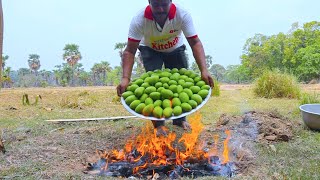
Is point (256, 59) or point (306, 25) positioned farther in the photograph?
point (256, 59)

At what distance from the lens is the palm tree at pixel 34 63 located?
49.1 meters

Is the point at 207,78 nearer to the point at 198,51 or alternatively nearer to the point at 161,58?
the point at 198,51

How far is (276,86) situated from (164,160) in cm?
674

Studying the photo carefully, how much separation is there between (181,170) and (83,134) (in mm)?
1727

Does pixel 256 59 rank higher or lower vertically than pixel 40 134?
higher

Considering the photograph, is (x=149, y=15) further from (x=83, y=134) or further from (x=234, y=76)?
(x=234, y=76)

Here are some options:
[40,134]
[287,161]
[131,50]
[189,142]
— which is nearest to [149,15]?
[131,50]

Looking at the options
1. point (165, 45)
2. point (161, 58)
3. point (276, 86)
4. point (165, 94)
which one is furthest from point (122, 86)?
point (276, 86)

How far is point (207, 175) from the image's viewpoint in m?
2.91

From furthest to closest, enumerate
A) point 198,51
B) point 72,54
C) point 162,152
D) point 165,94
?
point 72,54, point 198,51, point 162,152, point 165,94

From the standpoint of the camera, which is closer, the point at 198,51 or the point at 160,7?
the point at 160,7

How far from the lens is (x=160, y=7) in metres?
3.17

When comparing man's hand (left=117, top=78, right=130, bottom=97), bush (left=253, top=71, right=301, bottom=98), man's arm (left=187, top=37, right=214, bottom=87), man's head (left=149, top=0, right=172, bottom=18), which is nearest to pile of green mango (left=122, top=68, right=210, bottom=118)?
man's hand (left=117, top=78, right=130, bottom=97)

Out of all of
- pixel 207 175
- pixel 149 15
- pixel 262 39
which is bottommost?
pixel 207 175
